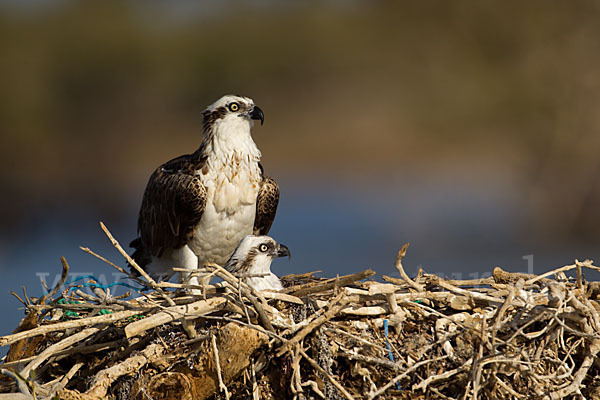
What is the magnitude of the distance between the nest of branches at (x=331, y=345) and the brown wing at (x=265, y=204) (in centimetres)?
192

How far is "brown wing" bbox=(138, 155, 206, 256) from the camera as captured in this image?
5.23 m

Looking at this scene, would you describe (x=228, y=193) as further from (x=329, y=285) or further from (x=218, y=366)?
(x=218, y=366)

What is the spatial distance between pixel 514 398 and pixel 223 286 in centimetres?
127

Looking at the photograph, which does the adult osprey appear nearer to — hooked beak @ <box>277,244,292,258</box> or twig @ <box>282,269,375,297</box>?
hooked beak @ <box>277,244,292,258</box>

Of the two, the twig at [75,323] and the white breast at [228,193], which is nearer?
the twig at [75,323]

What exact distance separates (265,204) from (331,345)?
2.27 m

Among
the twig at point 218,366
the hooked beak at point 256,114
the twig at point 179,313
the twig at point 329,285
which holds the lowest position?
the twig at point 218,366

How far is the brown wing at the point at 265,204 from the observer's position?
17.9ft

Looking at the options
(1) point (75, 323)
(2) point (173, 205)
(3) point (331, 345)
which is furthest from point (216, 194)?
(3) point (331, 345)

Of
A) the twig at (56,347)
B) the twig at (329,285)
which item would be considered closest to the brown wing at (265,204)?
the twig at (329,285)

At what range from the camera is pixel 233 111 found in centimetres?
545

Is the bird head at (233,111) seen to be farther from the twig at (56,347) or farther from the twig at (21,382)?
the twig at (21,382)

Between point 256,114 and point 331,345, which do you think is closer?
point 331,345

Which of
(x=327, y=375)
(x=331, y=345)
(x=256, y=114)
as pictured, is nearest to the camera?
(x=327, y=375)
